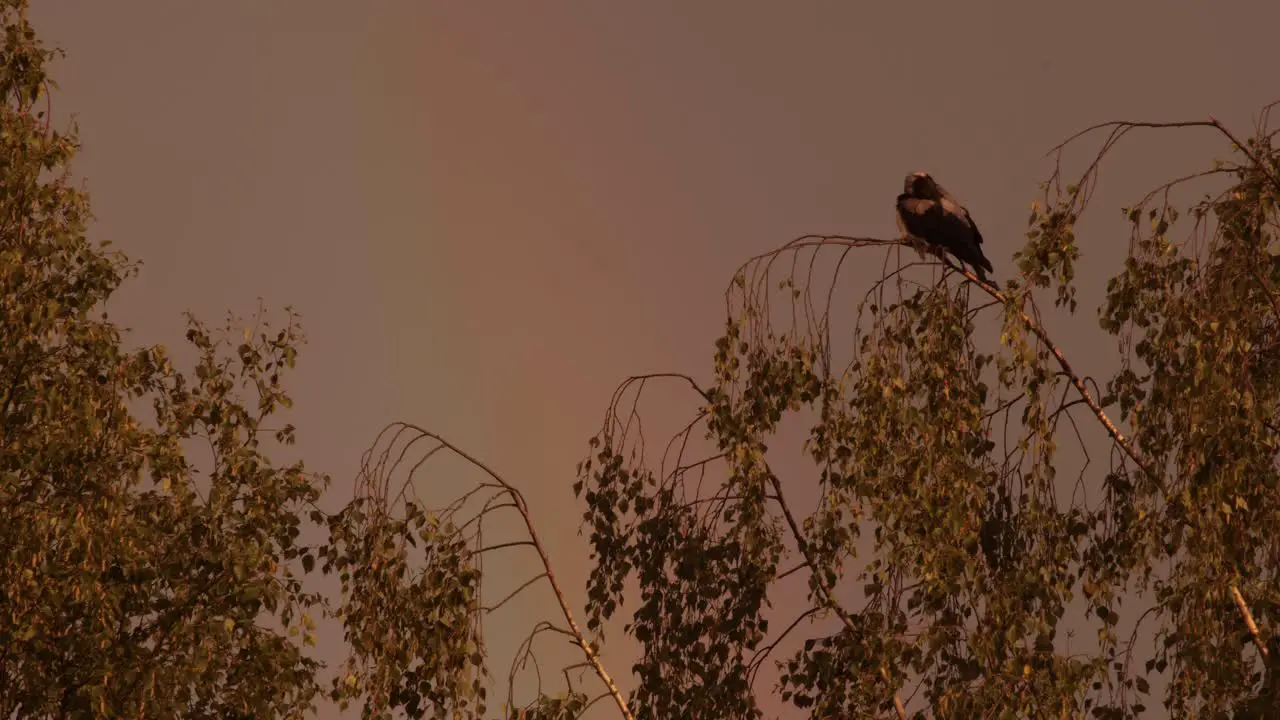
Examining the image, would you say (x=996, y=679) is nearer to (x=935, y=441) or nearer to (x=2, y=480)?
(x=935, y=441)

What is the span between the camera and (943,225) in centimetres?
561

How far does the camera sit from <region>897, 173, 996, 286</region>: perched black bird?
5551mm

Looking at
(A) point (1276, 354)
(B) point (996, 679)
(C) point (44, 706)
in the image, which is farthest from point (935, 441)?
(C) point (44, 706)

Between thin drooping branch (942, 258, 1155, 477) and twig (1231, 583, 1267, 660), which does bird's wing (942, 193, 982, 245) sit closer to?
thin drooping branch (942, 258, 1155, 477)

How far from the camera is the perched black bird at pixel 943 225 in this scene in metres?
5.55

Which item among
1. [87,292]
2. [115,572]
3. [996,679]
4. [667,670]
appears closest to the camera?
[996,679]

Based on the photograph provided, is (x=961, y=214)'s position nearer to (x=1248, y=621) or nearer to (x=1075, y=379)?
(x=1075, y=379)

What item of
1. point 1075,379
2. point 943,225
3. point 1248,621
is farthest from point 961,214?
point 1248,621

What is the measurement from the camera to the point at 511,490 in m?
5.03

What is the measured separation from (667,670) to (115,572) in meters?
2.24

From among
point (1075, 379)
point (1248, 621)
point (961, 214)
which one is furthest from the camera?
point (961, 214)

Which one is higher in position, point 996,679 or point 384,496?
point 384,496

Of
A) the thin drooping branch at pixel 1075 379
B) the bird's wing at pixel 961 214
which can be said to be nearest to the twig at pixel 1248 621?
the thin drooping branch at pixel 1075 379

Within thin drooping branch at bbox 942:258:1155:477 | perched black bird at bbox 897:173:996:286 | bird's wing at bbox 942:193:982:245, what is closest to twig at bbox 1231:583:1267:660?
thin drooping branch at bbox 942:258:1155:477
